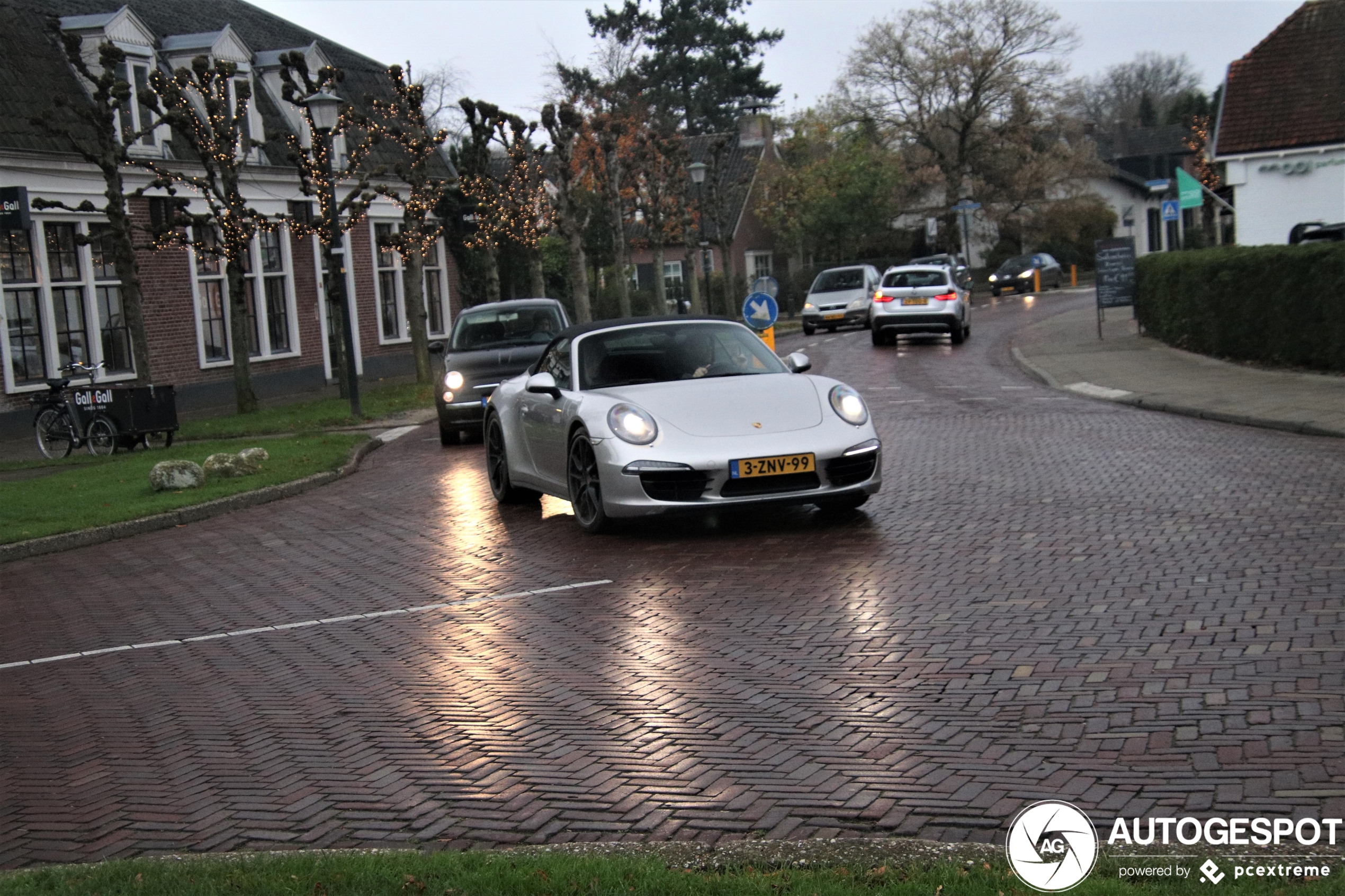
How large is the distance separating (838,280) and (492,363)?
22.7 m

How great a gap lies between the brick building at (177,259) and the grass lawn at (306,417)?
297 centimetres

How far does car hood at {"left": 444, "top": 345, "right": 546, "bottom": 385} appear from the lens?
17.6 meters

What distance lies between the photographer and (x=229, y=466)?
49.0ft

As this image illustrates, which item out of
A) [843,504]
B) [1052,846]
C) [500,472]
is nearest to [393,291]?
[500,472]

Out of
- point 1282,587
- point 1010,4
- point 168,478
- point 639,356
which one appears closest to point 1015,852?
point 1282,587

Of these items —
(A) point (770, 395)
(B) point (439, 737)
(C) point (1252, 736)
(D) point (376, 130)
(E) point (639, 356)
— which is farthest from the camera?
(D) point (376, 130)

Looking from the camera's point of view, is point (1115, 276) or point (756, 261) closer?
point (1115, 276)

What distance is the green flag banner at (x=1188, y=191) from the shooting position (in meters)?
27.2

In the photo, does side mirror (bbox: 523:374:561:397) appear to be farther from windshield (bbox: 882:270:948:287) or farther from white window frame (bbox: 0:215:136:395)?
windshield (bbox: 882:270:948:287)

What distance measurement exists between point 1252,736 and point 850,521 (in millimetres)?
5061

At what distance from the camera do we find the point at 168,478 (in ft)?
46.5

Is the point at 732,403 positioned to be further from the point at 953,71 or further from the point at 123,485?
the point at 953,71

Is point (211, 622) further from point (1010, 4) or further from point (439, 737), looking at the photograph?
point (1010, 4)

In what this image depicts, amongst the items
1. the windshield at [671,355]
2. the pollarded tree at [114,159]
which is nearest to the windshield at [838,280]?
the pollarded tree at [114,159]
